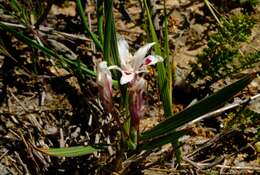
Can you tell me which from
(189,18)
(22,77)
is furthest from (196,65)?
(22,77)

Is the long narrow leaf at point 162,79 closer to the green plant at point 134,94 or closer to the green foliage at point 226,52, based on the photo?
the green plant at point 134,94

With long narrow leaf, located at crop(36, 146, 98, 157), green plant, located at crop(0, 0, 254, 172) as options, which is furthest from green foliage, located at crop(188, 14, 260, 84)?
long narrow leaf, located at crop(36, 146, 98, 157)

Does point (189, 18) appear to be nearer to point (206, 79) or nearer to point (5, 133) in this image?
point (206, 79)

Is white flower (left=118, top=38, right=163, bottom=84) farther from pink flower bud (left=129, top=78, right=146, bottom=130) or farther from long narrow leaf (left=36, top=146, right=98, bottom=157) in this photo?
long narrow leaf (left=36, top=146, right=98, bottom=157)

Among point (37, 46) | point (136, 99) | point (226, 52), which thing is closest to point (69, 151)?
point (136, 99)

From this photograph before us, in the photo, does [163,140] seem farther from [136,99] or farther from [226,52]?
[226,52]

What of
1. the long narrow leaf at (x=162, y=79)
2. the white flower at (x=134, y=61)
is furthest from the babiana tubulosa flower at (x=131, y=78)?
the long narrow leaf at (x=162, y=79)
